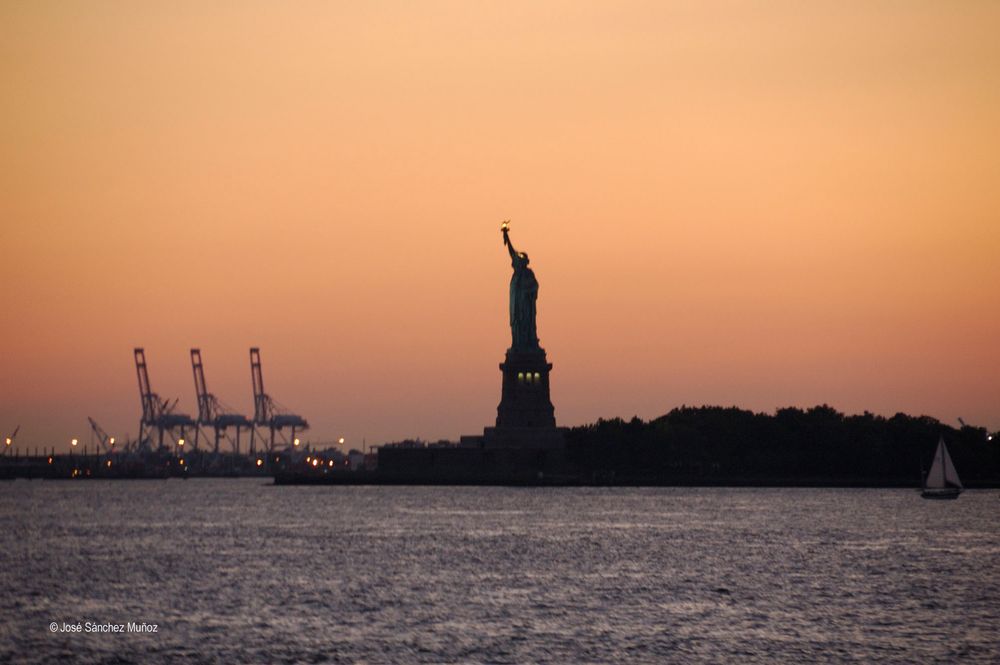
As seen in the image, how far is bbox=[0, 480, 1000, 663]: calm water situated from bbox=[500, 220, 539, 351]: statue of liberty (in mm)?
41228

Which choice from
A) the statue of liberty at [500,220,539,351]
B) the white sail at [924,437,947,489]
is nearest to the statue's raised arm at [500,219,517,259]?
the statue of liberty at [500,220,539,351]

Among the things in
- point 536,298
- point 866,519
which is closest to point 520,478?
point 536,298

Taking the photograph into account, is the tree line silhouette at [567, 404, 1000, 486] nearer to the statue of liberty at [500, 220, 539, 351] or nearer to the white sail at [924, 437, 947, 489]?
the statue of liberty at [500, 220, 539, 351]

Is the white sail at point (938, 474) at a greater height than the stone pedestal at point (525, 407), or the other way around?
the stone pedestal at point (525, 407)

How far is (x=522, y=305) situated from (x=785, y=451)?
3906 cm

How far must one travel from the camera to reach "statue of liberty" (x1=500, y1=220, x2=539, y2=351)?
15912 cm

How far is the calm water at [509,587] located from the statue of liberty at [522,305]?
41228 mm

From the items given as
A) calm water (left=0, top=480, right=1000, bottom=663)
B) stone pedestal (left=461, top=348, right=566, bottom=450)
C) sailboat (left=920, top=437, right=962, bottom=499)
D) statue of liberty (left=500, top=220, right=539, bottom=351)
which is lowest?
calm water (left=0, top=480, right=1000, bottom=663)

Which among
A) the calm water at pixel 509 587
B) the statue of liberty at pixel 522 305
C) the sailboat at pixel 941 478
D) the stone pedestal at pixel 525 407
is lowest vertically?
the calm water at pixel 509 587

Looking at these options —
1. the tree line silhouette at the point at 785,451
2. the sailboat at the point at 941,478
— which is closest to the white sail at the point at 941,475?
the sailboat at the point at 941,478

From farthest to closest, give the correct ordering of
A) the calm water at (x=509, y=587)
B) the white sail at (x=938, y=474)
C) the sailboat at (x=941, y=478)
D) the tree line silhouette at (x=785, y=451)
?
the tree line silhouette at (x=785, y=451) < the white sail at (x=938, y=474) < the sailboat at (x=941, y=478) < the calm water at (x=509, y=587)

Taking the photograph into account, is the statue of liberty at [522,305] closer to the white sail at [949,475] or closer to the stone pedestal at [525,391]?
the stone pedestal at [525,391]

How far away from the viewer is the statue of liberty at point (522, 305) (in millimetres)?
159125

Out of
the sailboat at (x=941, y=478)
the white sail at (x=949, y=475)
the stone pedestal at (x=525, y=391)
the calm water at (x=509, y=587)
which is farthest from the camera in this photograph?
the stone pedestal at (x=525, y=391)
